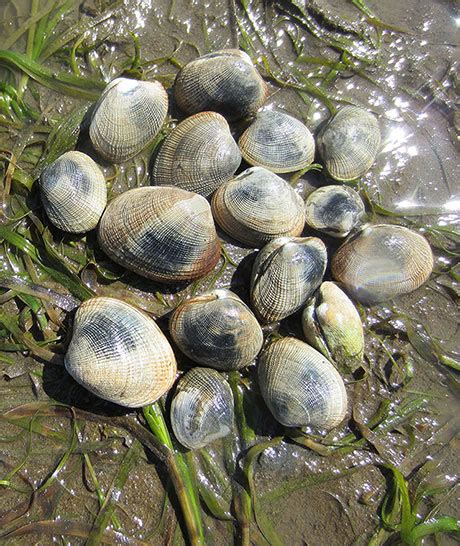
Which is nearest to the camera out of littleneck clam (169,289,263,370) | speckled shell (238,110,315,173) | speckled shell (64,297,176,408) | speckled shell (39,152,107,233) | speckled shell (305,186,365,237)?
speckled shell (64,297,176,408)

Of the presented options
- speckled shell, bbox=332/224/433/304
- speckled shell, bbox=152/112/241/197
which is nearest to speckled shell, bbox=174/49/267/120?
speckled shell, bbox=152/112/241/197

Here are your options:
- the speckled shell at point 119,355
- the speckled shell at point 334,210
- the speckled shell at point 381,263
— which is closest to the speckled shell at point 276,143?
the speckled shell at point 334,210

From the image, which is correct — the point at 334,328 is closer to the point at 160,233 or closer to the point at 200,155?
the point at 160,233

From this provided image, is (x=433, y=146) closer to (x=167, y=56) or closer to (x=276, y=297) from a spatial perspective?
(x=276, y=297)

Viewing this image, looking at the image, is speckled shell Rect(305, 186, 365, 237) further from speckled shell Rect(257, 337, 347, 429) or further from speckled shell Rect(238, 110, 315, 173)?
speckled shell Rect(257, 337, 347, 429)

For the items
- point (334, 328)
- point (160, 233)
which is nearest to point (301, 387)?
point (334, 328)

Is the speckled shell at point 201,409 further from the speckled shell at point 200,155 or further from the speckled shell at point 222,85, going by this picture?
the speckled shell at point 222,85
